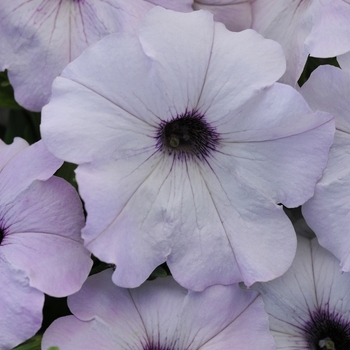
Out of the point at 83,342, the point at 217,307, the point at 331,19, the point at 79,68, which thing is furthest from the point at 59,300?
the point at 331,19

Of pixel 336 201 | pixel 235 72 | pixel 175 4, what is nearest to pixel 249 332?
pixel 336 201

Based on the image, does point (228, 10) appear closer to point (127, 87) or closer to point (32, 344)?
point (127, 87)

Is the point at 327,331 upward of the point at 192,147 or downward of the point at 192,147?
downward

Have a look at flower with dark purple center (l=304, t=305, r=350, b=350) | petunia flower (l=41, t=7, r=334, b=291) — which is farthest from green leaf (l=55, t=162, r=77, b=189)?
flower with dark purple center (l=304, t=305, r=350, b=350)

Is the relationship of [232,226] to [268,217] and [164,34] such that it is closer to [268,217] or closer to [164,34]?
[268,217]

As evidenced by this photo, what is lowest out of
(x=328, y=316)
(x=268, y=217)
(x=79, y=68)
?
(x=328, y=316)

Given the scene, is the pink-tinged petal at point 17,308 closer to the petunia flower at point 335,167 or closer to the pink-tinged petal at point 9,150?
the pink-tinged petal at point 9,150
